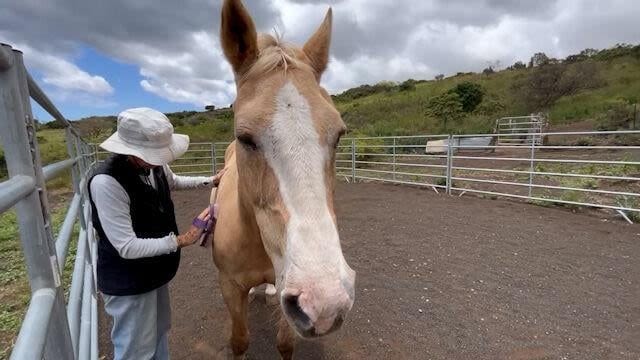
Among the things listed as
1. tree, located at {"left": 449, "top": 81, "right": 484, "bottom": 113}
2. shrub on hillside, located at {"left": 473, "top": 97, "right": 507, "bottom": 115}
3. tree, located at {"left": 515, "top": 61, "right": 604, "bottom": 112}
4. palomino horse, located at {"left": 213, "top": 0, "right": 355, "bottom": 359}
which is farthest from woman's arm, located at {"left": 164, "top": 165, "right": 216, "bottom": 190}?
tree, located at {"left": 449, "top": 81, "right": 484, "bottom": 113}

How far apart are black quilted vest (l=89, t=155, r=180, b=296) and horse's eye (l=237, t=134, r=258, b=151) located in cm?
78

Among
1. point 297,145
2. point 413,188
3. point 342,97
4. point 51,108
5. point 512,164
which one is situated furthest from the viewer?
point 342,97

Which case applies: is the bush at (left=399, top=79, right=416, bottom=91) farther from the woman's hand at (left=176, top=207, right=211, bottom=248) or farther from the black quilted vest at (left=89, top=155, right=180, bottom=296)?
the black quilted vest at (left=89, top=155, right=180, bottom=296)

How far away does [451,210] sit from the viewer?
25.0 ft

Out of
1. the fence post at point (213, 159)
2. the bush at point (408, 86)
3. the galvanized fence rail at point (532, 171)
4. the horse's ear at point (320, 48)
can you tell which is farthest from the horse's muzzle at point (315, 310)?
the bush at point (408, 86)

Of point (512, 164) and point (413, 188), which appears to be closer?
point (413, 188)

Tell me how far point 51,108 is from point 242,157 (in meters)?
1.58

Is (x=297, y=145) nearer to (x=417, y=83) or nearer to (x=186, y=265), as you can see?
(x=186, y=265)

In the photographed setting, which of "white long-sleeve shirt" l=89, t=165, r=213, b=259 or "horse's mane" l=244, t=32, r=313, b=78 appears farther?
"white long-sleeve shirt" l=89, t=165, r=213, b=259

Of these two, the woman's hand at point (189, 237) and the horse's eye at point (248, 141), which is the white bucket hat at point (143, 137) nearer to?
the woman's hand at point (189, 237)

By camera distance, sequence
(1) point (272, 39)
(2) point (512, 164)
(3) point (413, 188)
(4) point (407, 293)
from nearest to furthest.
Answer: (1) point (272, 39) → (4) point (407, 293) → (3) point (413, 188) → (2) point (512, 164)

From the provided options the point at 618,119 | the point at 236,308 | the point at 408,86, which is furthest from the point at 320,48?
the point at 408,86

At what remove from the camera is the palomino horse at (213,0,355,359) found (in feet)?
4.22

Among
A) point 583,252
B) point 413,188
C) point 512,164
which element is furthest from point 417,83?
point 583,252
